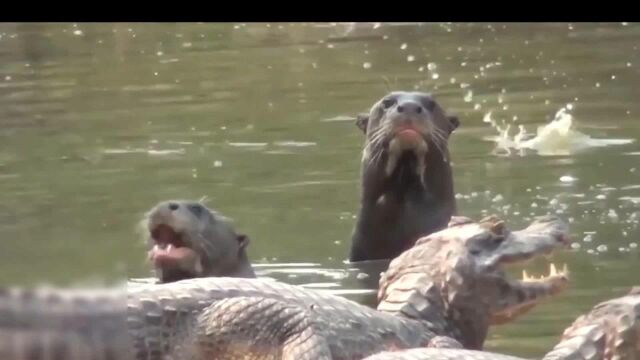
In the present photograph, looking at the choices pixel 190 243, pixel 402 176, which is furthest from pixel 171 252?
pixel 402 176

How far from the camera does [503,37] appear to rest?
17.7m

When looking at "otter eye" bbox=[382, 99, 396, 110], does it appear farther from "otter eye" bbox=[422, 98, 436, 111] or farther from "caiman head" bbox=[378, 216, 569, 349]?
"caiman head" bbox=[378, 216, 569, 349]

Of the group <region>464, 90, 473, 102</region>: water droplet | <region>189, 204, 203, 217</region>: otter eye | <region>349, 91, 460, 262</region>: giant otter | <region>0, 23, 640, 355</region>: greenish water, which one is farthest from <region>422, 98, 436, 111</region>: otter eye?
<region>464, 90, 473, 102</region>: water droplet

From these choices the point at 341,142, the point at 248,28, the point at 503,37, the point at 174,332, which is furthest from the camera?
the point at 248,28

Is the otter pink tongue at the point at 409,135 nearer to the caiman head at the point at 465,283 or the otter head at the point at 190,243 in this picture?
the otter head at the point at 190,243

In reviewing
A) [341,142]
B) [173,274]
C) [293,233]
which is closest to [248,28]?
[341,142]

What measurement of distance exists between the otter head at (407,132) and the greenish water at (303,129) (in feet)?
1.77

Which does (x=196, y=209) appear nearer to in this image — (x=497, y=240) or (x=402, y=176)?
(x=497, y=240)

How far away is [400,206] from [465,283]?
329 centimetres

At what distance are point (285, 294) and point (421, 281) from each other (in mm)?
730

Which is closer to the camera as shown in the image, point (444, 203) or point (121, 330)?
point (121, 330)

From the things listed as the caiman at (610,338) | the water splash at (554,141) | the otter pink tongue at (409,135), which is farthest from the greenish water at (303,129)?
the caiman at (610,338)

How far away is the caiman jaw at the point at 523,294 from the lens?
17.4 ft

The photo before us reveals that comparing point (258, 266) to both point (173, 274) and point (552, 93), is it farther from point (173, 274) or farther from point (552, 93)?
point (552, 93)
